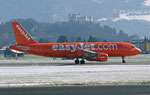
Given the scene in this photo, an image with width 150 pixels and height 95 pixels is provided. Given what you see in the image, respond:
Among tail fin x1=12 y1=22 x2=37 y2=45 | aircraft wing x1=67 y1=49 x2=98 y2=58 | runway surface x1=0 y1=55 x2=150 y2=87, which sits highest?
tail fin x1=12 y1=22 x2=37 y2=45

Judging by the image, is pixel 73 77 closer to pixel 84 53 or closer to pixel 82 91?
pixel 82 91

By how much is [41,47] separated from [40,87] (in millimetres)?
38209

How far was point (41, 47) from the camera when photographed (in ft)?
222

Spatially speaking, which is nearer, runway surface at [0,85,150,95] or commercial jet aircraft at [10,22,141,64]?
runway surface at [0,85,150,95]

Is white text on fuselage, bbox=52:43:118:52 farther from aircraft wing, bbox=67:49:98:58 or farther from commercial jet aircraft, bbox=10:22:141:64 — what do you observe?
aircraft wing, bbox=67:49:98:58

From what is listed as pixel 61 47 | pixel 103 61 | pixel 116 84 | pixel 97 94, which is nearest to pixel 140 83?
pixel 116 84

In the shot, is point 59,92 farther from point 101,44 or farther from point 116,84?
point 101,44

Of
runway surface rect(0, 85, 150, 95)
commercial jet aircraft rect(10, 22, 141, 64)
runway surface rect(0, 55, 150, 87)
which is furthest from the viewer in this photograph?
commercial jet aircraft rect(10, 22, 141, 64)

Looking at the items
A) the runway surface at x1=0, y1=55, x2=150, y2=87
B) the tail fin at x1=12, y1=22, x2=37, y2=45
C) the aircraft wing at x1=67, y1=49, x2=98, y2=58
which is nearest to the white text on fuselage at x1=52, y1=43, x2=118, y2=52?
the aircraft wing at x1=67, y1=49, x2=98, y2=58

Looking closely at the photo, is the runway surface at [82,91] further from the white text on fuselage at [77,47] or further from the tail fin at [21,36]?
the tail fin at [21,36]

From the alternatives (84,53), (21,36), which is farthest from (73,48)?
(21,36)

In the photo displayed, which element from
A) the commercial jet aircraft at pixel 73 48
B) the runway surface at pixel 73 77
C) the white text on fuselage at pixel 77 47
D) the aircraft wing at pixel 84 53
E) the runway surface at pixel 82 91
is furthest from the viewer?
the white text on fuselage at pixel 77 47

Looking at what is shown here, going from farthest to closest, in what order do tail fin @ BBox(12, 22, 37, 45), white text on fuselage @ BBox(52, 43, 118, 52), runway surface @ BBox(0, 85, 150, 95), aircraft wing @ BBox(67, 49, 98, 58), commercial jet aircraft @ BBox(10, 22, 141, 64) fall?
tail fin @ BBox(12, 22, 37, 45) → white text on fuselage @ BBox(52, 43, 118, 52) → commercial jet aircraft @ BBox(10, 22, 141, 64) → aircraft wing @ BBox(67, 49, 98, 58) → runway surface @ BBox(0, 85, 150, 95)

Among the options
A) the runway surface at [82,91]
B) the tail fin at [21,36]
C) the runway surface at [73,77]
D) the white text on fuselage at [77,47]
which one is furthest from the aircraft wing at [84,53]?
the runway surface at [82,91]
